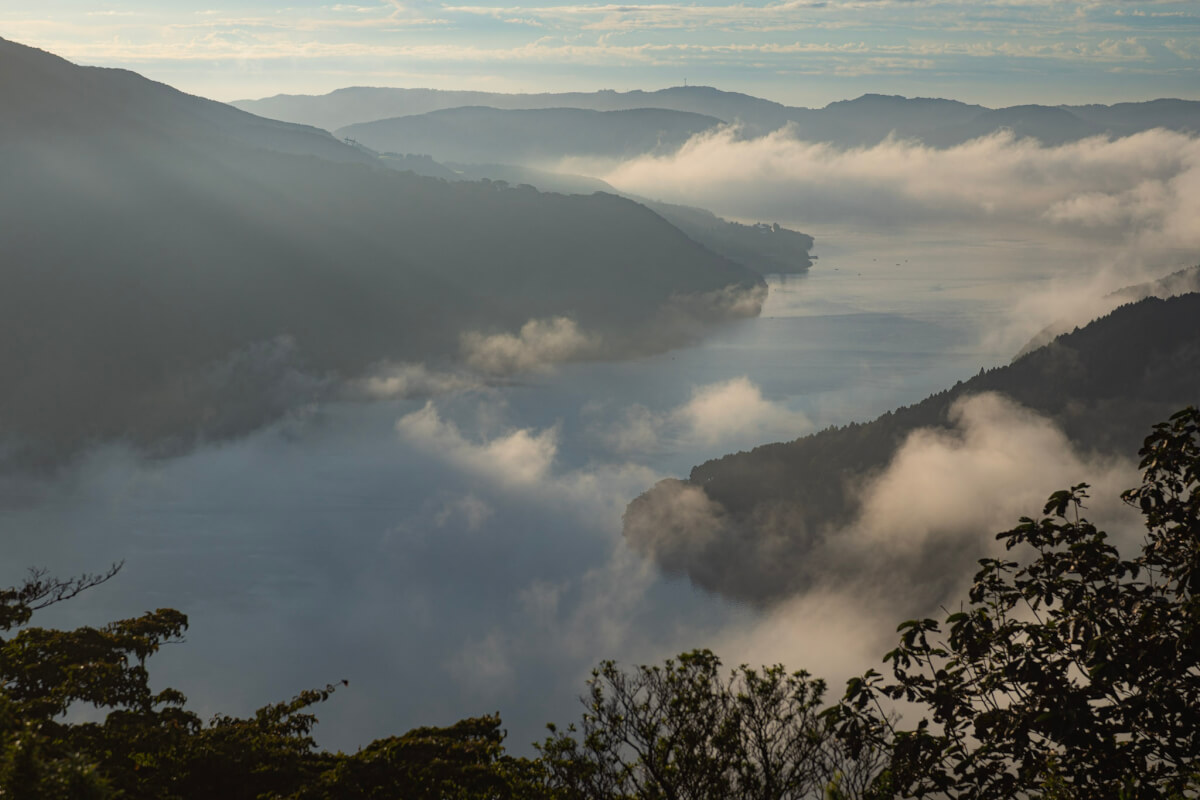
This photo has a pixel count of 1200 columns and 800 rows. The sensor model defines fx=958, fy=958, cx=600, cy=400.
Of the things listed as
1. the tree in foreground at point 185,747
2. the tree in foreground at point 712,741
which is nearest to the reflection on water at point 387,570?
the tree in foreground at point 185,747

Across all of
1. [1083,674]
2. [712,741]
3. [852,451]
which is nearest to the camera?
[1083,674]

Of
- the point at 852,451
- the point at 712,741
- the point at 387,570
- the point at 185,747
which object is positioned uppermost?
the point at 852,451

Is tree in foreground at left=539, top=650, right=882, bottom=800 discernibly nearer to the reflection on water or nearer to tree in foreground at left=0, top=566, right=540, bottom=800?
tree in foreground at left=0, top=566, right=540, bottom=800

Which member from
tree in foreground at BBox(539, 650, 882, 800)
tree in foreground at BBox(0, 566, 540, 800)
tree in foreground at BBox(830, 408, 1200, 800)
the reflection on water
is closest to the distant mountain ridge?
the reflection on water

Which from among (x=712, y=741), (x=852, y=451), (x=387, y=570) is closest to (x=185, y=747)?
(x=712, y=741)

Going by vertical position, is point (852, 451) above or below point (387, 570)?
above

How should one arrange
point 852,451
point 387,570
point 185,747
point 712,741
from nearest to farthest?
1. point 712,741
2. point 185,747
3. point 852,451
4. point 387,570

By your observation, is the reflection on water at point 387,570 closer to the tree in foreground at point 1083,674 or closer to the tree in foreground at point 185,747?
the tree in foreground at point 185,747

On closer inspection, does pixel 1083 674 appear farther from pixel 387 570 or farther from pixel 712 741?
pixel 387 570
